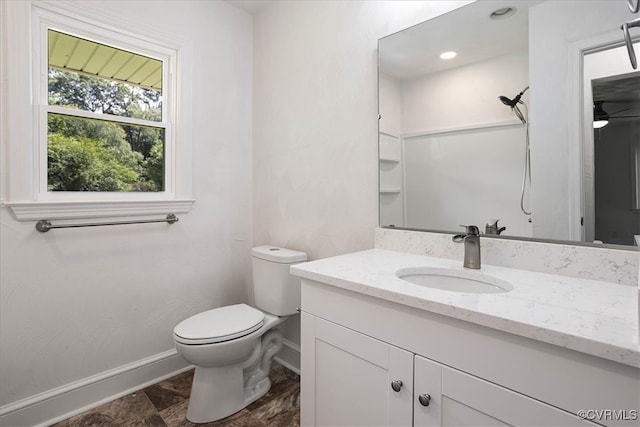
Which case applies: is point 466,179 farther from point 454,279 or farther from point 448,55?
point 448,55

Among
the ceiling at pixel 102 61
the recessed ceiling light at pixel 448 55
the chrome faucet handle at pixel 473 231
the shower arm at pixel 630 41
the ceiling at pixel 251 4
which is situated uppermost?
the ceiling at pixel 251 4

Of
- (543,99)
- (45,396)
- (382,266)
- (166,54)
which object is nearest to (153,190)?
(166,54)

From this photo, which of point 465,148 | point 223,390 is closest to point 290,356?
point 223,390

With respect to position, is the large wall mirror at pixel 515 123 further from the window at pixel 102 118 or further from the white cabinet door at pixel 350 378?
the window at pixel 102 118

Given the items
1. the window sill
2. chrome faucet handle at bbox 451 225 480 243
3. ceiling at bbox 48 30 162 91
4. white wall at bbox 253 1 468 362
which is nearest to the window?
ceiling at bbox 48 30 162 91

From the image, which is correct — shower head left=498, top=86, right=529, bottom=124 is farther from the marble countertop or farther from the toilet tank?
the toilet tank

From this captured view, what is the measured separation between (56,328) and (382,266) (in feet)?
5.53

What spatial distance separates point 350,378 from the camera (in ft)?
3.47

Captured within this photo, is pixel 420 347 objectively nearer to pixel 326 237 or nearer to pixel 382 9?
pixel 326 237

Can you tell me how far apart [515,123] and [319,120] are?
3.42 ft

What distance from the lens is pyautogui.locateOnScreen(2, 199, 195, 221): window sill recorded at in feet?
4.92

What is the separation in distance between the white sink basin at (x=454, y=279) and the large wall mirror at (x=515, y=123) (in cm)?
25

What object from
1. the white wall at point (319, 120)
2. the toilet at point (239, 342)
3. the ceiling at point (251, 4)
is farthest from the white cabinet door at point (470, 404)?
the ceiling at point (251, 4)

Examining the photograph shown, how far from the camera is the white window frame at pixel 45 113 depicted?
1469mm
